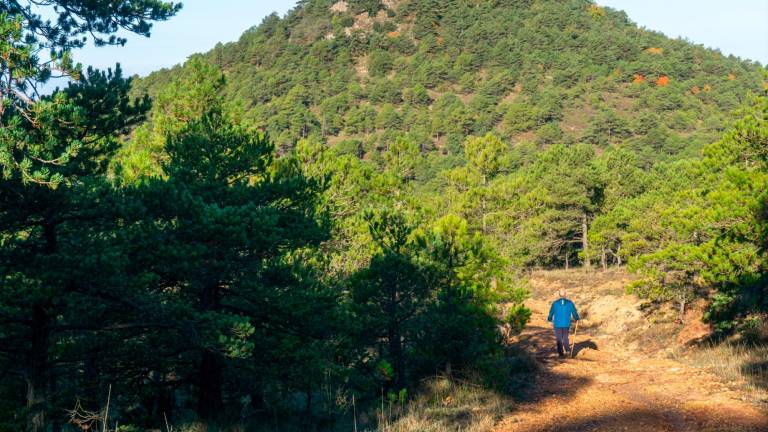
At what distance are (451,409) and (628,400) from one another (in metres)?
2.90

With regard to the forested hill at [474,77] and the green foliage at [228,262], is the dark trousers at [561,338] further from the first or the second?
the forested hill at [474,77]

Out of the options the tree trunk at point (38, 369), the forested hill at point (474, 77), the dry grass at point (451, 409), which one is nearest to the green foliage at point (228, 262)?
the tree trunk at point (38, 369)

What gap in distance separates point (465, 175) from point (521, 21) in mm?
120069

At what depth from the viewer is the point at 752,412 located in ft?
25.0

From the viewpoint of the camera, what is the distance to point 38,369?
26.8ft

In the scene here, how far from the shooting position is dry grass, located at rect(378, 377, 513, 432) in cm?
788

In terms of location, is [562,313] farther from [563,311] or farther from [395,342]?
[395,342]

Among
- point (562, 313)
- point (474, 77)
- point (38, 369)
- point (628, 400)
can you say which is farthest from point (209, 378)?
point (474, 77)

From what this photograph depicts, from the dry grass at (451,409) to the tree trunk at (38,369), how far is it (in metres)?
4.87

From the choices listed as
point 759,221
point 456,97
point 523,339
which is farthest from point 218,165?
point 456,97

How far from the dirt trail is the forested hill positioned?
185 ft

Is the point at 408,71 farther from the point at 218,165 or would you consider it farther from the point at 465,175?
the point at 218,165

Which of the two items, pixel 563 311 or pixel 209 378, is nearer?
pixel 209 378

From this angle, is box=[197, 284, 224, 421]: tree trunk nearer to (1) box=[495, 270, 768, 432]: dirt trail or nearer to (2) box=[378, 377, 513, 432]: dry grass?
(2) box=[378, 377, 513, 432]: dry grass
